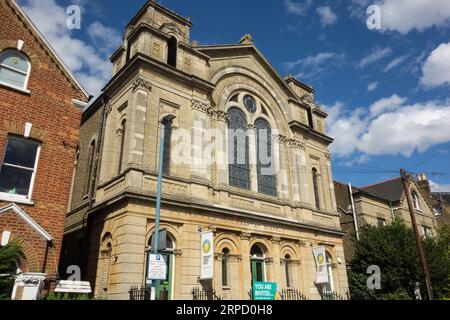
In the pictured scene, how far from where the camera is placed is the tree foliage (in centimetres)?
2452

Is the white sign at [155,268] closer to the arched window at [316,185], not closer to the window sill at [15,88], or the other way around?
the window sill at [15,88]

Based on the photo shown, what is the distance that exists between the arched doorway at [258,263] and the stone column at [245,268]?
86 cm

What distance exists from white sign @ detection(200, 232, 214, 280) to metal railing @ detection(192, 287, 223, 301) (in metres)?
0.57

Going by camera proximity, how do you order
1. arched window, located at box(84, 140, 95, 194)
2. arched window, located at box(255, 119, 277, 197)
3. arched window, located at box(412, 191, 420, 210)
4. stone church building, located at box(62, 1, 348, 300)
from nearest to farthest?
stone church building, located at box(62, 1, 348, 300)
arched window, located at box(84, 140, 95, 194)
arched window, located at box(255, 119, 277, 197)
arched window, located at box(412, 191, 420, 210)

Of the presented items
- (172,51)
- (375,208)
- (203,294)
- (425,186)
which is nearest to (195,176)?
(203,294)

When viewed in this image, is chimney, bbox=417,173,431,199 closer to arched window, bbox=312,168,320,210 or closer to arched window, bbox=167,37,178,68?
arched window, bbox=312,168,320,210

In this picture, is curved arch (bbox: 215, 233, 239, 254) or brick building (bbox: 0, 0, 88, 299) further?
curved arch (bbox: 215, 233, 239, 254)

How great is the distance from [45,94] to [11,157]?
2700mm

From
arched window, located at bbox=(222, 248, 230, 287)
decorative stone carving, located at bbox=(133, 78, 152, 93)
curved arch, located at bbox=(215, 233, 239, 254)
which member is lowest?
arched window, located at bbox=(222, 248, 230, 287)

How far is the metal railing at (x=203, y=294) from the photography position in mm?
15883

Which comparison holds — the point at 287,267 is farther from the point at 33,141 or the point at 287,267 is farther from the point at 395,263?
the point at 33,141

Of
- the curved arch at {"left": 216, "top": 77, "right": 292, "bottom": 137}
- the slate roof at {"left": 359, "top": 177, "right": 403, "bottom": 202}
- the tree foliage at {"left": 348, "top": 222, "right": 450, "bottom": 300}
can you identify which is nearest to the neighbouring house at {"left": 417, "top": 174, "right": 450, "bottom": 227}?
the slate roof at {"left": 359, "top": 177, "right": 403, "bottom": 202}

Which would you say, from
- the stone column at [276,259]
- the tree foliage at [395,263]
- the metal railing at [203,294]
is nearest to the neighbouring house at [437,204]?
the tree foliage at [395,263]
